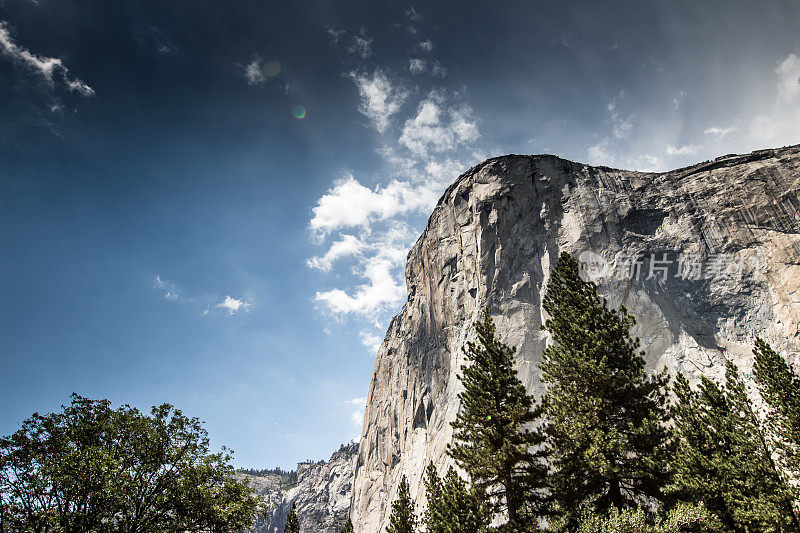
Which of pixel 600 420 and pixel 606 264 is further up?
pixel 606 264

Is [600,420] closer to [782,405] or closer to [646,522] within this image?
[646,522]

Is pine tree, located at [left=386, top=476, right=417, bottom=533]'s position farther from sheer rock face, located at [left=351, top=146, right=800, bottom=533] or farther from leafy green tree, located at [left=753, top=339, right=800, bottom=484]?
sheer rock face, located at [left=351, top=146, right=800, bottom=533]

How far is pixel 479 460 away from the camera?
13820 millimetres

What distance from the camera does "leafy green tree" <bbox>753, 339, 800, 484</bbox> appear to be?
13859 mm

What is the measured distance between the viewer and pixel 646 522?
1189 cm

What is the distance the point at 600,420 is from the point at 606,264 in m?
35.2

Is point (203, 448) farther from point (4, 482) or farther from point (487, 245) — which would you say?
point (487, 245)

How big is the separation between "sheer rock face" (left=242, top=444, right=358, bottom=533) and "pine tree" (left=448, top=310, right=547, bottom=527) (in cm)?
11796

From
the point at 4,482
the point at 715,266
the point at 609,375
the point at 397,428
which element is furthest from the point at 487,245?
the point at 4,482

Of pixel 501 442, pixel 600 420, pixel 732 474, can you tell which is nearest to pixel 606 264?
pixel 732 474

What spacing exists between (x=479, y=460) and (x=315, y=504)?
5962 inches

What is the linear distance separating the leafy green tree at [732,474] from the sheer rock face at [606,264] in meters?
24.3

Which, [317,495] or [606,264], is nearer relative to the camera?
[606,264]

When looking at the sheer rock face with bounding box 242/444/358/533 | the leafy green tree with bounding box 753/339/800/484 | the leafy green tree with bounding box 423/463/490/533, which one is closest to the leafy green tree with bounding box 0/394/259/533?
the leafy green tree with bounding box 423/463/490/533
